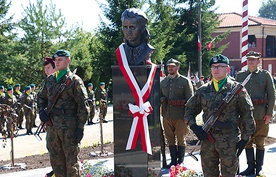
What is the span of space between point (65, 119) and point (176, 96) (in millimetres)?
2686

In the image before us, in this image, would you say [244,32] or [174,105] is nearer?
[174,105]

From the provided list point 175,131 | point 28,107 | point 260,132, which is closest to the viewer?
point 260,132

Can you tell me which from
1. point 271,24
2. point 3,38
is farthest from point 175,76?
point 271,24

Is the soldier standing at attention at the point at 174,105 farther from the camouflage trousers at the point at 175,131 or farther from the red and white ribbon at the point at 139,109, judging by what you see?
the red and white ribbon at the point at 139,109

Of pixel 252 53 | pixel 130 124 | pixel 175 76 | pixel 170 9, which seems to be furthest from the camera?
pixel 170 9

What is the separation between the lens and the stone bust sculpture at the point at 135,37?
17.8 feet

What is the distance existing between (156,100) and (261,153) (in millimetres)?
2700

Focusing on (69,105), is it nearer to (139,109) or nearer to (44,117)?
(44,117)

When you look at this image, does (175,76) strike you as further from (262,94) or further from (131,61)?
(131,61)

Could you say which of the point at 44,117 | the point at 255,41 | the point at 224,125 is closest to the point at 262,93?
the point at 224,125

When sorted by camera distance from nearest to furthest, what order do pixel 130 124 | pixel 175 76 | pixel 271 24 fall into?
pixel 130 124 → pixel 175 76 → pixel 271 24

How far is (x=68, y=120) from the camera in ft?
18.0

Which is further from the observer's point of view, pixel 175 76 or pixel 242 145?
pixel 175 76

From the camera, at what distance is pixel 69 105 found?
5.52m
